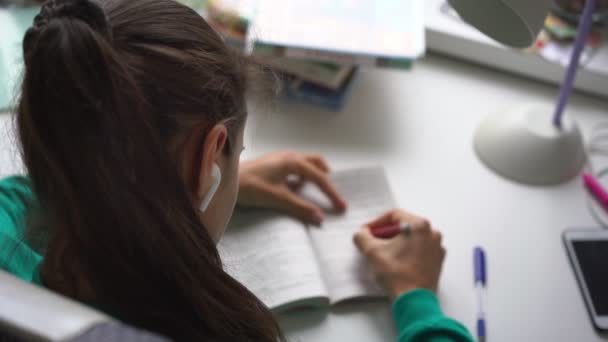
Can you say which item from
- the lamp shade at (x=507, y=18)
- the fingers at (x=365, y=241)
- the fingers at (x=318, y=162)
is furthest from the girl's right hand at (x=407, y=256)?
the lamp shade at (x=507, y=18)

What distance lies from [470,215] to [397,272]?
0.54ft

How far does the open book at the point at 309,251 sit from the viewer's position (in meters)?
0.66

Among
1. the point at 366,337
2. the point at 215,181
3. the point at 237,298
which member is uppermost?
the point at 215,181

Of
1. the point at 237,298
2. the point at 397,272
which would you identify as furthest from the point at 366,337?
the point at 237,298

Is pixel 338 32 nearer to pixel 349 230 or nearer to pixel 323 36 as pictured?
pixel 323 36

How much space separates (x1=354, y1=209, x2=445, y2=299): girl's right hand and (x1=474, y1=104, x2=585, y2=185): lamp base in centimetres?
19

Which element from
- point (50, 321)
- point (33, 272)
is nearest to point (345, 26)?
point (33, 272)

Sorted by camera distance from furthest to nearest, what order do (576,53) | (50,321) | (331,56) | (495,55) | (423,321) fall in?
1. (495,55)
2. (331,56)
3. (576,53)
4. (423,321)
5. (50,321)

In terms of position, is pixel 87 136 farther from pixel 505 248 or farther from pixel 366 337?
pixel 505 248

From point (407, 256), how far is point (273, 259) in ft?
0.52

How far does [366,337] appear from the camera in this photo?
2.14 feet

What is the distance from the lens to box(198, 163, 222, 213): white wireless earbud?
510 millimetres

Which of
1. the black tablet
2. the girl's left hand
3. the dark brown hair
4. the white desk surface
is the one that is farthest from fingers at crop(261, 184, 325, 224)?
the black tablet

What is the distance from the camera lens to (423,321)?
2.06ft
